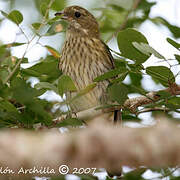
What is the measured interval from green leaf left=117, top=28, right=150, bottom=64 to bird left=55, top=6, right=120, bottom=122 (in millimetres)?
1649

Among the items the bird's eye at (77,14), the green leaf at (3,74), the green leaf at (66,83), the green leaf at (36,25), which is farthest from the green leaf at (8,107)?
the bird's eye at (77,14)

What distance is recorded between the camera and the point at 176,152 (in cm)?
116

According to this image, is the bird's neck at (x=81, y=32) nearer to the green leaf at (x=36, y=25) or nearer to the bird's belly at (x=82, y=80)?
the bird's belly at (x=82, y=80)

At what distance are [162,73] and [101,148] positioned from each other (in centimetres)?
159

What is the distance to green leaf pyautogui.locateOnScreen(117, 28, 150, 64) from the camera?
102 inches

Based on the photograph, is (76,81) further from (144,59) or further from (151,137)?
(151,137)

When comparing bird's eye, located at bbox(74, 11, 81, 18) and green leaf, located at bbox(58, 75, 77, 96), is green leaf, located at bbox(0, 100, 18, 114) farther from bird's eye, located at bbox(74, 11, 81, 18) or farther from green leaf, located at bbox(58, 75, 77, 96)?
bird's eye, located at bbox(74, 11, 81, 18)

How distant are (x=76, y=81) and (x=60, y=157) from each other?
130 inches

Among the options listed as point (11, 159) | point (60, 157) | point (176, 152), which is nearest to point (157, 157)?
point (176, 152)

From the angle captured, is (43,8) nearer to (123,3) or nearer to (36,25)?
(36,25)

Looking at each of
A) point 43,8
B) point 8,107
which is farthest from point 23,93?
point 43,8

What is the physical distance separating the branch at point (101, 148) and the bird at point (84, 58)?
3.03 m

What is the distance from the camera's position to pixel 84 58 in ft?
15.1

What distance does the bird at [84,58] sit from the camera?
176 inches
